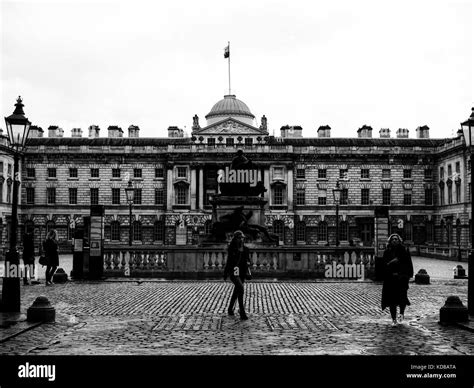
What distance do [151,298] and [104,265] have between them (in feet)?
28.6

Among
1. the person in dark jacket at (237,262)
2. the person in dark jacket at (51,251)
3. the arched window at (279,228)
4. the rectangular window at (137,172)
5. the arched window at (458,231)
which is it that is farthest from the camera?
the rectangular window at (137,172)

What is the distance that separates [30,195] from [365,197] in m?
36.8

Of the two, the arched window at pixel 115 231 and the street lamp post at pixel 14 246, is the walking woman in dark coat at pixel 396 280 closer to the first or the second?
the street lamp post at pixel 14 246

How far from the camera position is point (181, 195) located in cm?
7481

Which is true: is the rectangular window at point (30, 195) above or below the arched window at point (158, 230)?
above

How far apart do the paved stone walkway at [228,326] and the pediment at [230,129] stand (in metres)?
56.1

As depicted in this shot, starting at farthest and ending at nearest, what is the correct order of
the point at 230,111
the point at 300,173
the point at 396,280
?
the point at 230,111 < the point at 300,173 < the point at 396,280

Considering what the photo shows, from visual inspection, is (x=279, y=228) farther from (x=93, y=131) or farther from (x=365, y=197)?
(x=93, y=131)

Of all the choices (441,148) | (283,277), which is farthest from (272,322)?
(441,148)

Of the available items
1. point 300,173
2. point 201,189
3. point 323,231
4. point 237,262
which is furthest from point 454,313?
point 300,173

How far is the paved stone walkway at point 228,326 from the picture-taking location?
33.9ft

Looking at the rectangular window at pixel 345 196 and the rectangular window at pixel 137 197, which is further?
the rectangular window at pixel 137 197

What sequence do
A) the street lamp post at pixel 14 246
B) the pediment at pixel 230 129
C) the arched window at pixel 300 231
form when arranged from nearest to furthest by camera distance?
the street lamp post at pixel 14 246 < the arched window at pixel 300 231 < the pediment at pixel 230 129

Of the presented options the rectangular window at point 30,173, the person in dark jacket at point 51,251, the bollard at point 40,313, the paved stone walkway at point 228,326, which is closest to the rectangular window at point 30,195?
the rectangular window at point 30,173
